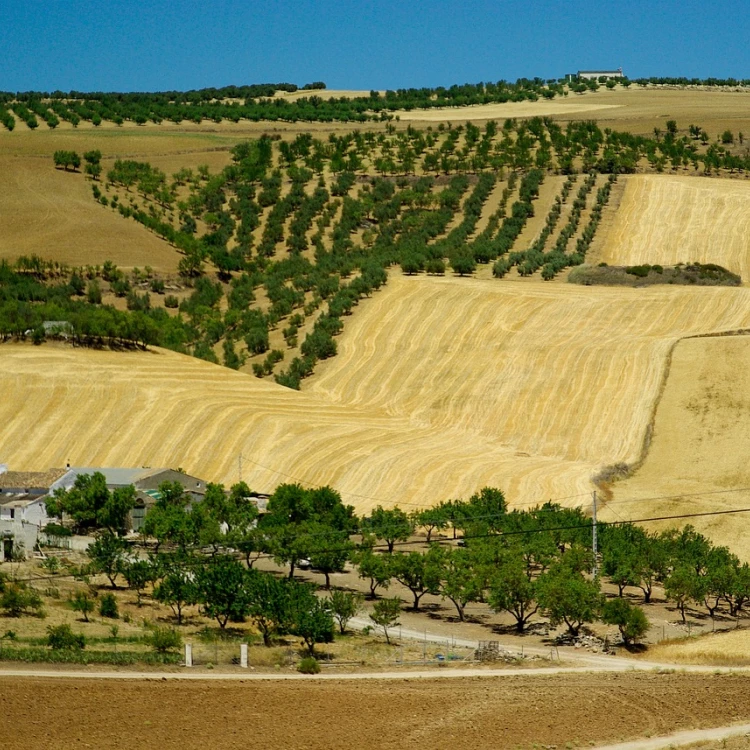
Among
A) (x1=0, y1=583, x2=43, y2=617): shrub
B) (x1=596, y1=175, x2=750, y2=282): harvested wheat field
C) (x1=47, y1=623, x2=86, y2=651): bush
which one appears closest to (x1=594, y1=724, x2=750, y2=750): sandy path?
(x1=47, y1=623, x2=86, y2=651): bush

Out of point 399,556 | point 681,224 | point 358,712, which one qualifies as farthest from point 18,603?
point 681,224

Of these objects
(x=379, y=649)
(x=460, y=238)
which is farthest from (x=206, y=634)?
(x=460, y=238)

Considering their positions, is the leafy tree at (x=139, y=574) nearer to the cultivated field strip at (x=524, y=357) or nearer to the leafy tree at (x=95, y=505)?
the leafy tree at (x=95, y=505)

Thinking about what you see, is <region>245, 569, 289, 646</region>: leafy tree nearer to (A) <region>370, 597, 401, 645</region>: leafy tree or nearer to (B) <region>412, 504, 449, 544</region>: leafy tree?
(A) <region>370, 597, 401, 645</region>: leafy tree

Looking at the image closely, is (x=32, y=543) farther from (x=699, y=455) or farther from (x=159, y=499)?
(x=699, y=455)

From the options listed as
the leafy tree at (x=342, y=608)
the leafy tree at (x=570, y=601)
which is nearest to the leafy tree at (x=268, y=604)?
the leafy tree at (x=342, y=608)

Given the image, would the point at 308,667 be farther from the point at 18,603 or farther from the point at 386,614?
the point at 18,603

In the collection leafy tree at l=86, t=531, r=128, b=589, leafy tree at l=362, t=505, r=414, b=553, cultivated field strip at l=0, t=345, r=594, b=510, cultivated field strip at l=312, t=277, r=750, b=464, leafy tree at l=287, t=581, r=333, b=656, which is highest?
cultivated field strip at l=312, t=277, r=750, b=464
